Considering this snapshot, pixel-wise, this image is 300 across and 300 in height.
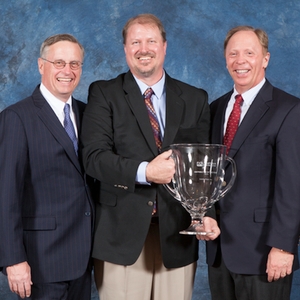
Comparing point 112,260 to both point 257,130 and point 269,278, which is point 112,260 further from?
point 257,130

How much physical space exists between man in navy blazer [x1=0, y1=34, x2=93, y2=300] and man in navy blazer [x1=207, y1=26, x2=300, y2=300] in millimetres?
723

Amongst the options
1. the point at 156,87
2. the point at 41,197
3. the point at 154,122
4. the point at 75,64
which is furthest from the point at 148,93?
the point at 41,197

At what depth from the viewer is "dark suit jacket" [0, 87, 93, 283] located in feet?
9.55

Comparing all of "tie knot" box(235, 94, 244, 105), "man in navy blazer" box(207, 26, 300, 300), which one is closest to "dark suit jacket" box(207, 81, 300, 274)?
"man in navy blazer" box(207, 26, 300, 300)

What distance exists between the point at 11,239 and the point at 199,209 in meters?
0.90

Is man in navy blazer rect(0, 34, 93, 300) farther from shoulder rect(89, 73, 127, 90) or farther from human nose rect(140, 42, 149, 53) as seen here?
human nose rect(140, 42, 149, 53)

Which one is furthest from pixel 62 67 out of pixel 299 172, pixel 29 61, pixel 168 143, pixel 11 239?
pixel 29 61

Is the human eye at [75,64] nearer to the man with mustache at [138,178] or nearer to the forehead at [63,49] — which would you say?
the forehead at [63,49]

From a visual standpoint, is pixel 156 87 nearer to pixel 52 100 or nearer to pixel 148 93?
pixel 148 93

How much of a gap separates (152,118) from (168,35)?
6.99 ft

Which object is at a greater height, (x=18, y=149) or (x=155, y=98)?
(x=155, y=98)

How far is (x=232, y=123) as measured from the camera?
320 centimetres

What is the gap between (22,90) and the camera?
491cm

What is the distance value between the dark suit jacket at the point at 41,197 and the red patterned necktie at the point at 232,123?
773 mm
